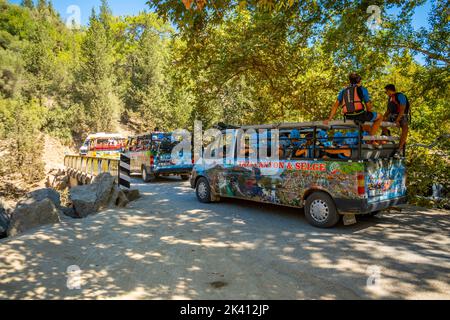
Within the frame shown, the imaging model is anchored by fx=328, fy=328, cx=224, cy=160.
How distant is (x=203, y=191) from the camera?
32.0 feet

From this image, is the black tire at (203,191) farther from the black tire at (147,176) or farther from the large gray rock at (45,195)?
the black tire at (147,176)

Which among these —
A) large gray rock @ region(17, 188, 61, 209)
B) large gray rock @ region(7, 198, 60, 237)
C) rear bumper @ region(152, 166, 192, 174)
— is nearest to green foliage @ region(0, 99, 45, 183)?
rear bumper @ region(152, 166, 192, 174)

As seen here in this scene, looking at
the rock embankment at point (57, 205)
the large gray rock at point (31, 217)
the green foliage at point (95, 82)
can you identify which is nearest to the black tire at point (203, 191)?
the rock embankment at point (57, 205)

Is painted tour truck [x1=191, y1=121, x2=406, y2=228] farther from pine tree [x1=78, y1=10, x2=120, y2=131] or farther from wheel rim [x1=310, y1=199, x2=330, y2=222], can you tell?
pine tree [x1=78, y1=10, x2=120, y2=131]

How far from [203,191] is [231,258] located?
470 cm

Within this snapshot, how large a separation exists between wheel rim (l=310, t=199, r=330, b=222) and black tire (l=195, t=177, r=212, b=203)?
3551 millimetres

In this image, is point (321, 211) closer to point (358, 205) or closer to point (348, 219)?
point (348, 219)

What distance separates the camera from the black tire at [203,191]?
9609mm

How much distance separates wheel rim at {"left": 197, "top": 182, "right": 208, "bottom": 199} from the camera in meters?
9.69

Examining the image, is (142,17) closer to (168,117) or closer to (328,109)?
(168,117)

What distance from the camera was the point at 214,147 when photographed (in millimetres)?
9602

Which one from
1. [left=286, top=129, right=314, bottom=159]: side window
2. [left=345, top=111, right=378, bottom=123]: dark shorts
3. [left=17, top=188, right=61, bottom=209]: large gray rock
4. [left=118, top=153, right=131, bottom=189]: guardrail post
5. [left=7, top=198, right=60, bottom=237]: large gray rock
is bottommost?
[left=7, top=198, right=60, bottom=237]: large gray rock

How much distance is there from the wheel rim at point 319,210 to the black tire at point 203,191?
3.55 m

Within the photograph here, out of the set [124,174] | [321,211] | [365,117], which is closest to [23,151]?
[124,174]
